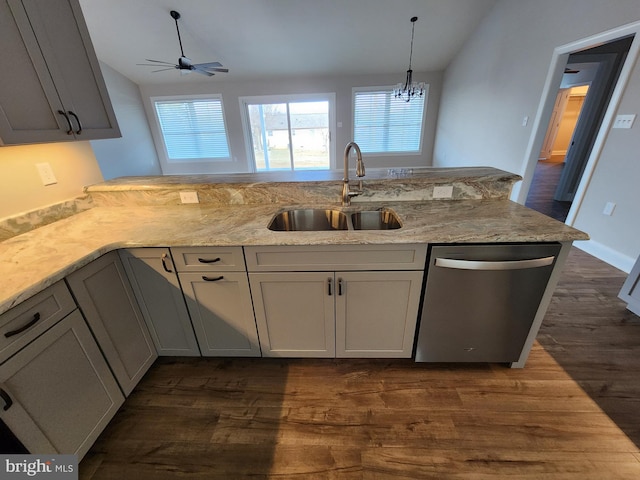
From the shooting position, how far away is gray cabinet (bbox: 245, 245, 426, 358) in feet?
4.23

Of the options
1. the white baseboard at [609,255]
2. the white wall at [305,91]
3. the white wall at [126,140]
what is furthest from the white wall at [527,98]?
the white wall at [126,140]

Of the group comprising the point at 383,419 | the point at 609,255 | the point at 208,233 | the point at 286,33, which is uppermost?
the point at 286,33

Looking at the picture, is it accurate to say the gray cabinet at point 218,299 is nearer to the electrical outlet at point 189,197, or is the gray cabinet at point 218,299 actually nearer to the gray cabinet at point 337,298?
the gray cabinet at point 337,298

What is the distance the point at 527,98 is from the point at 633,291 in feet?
8.31

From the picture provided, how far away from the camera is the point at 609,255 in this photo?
2.61 meters

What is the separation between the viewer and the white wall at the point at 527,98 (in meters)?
2.35

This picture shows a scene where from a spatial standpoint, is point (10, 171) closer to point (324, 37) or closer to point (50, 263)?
point (50, 263)

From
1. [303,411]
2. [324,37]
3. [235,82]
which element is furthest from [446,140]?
[303,411]

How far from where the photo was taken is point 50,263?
1068mm

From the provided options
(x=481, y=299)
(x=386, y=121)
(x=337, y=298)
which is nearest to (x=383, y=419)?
(x=337, y=298)

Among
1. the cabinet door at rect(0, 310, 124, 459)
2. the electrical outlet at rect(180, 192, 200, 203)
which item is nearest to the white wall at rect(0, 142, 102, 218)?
the electrical outlet at rect(180, 192, 200, 203)

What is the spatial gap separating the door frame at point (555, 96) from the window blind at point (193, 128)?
20.3 feet

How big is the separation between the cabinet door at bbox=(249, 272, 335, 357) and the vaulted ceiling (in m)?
4.19

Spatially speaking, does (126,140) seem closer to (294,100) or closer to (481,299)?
(294,100)
